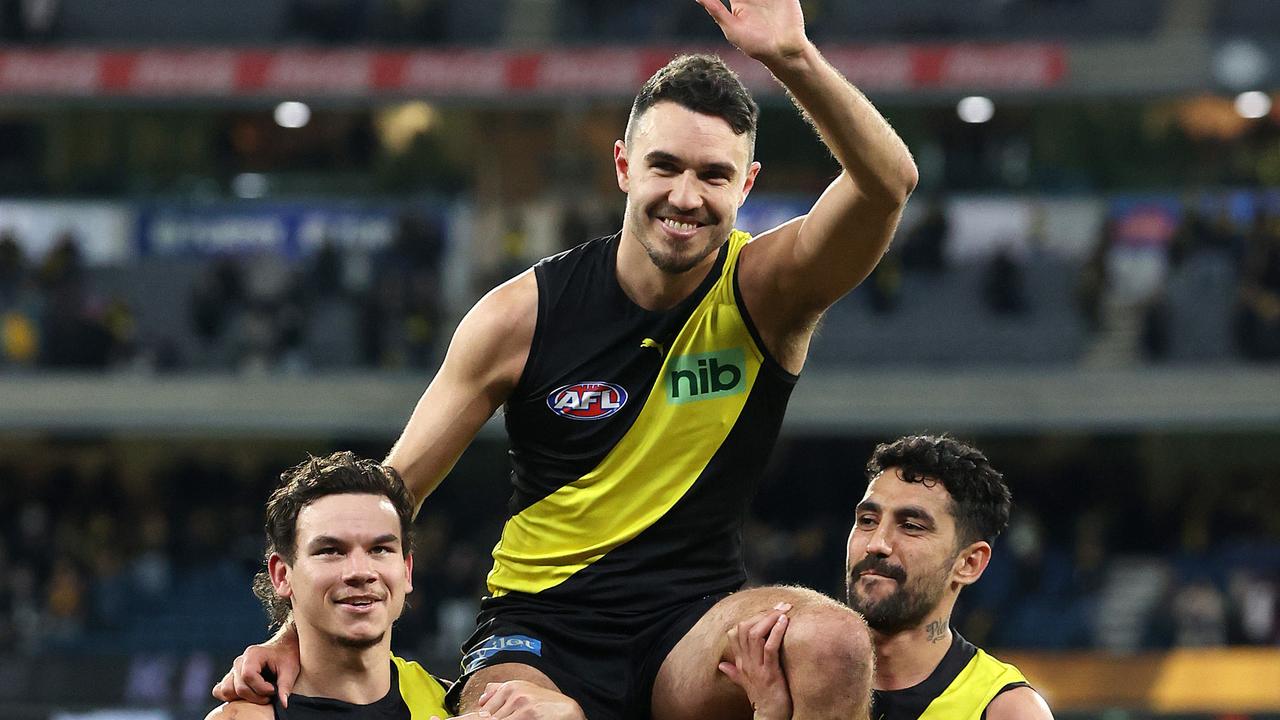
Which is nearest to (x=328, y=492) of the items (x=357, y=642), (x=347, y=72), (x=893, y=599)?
(x=357, y=642)

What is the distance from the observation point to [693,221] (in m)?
4.73

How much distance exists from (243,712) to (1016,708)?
2381 millimetres

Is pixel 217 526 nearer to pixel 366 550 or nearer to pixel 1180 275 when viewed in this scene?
pixel 1180 275

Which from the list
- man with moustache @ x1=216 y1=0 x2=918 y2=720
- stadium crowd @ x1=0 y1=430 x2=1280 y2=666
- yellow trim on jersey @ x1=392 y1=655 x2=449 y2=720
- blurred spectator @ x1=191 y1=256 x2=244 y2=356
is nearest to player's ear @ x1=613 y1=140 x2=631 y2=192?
→ man with moustache @ x1=216 y1=0 x2=918 y2=720

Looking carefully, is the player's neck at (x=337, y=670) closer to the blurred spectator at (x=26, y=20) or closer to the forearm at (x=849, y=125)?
the forearm at (x=849, y=125)

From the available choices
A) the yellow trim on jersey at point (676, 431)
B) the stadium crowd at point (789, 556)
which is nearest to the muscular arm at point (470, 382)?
the yellow trim on jersey at point (676, 431)

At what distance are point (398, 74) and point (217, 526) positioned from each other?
22.4 feet

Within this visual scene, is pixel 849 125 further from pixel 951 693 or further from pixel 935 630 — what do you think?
pixel 951 693

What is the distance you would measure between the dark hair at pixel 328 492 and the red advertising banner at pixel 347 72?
19.8 meters

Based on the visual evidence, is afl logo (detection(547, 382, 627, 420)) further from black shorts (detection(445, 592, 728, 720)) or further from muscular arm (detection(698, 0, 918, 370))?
black shorts (detection(445, 592, 728, 720))

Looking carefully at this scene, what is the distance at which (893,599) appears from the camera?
18.4ft

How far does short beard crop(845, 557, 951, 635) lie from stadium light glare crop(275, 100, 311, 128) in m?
21.4

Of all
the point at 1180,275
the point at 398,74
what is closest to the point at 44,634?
the point at 398,74

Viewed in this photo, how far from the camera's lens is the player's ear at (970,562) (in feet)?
18.8
